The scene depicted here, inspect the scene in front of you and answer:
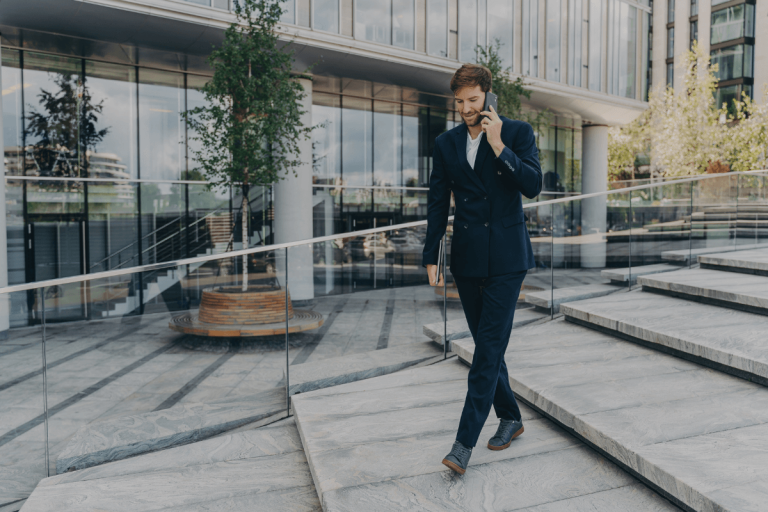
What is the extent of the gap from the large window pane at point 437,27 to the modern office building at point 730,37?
1064 inches

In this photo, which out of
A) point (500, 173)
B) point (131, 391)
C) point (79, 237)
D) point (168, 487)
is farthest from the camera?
point (79, 237)

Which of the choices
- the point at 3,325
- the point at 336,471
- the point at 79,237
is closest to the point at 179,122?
the point at 79,237

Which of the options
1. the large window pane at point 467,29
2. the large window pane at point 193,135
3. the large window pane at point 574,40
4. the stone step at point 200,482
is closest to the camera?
the stone step at point 200,482

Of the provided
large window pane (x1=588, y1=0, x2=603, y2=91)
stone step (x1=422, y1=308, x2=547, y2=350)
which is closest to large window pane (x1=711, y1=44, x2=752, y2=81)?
large window pane (x1=588, y1=0, x2=603, y2=91)

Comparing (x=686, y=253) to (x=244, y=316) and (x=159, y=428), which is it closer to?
(x=244, y=316)

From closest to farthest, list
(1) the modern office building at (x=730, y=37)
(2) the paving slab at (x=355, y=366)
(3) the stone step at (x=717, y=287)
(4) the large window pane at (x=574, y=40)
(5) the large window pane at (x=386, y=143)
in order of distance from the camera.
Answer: (2) the paving slab at (x=355, y=366) → (3) the stone step at (x=717, y=287) → (5) the large window pane at (x=386, y=143) → (4) the large window pane at (x=574, y=40) → (1) the modern office building at (x=730, y=37)

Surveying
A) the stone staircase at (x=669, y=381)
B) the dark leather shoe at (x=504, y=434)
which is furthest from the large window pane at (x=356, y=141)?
the dark leather shoe at (x=504, y=434)

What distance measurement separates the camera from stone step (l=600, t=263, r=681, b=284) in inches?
234

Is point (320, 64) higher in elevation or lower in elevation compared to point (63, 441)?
higher

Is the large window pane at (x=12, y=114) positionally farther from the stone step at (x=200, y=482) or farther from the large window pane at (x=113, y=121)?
the stone step at (x=200, y=482)

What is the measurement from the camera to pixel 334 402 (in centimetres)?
371

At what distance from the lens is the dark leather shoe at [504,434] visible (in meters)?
2.81

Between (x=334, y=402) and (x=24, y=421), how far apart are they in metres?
2.01

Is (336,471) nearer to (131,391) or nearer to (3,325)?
(131,391)
